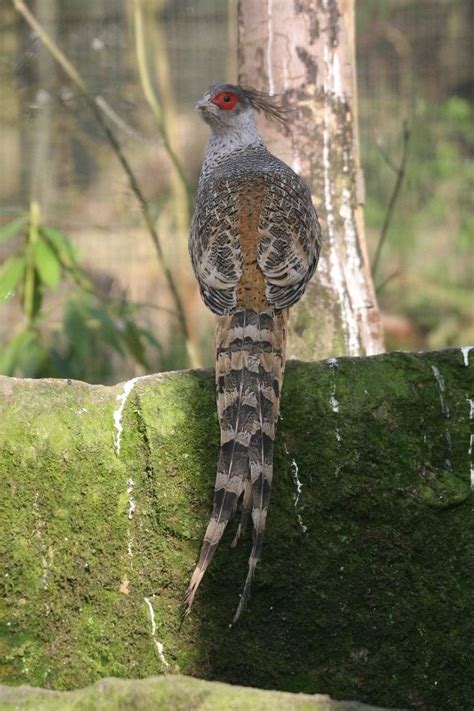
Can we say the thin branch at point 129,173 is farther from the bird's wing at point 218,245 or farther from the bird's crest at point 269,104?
the bird's wing at point 218,245

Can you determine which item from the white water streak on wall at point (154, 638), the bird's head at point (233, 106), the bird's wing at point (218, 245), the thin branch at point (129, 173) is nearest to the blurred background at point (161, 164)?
the thin branch at point (129, 173)

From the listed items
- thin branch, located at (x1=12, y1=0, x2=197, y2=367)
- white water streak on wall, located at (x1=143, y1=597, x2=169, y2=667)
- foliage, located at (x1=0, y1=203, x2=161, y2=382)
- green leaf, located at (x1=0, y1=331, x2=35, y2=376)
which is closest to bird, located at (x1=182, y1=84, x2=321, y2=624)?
white water streak on wall, located at (x1=143, y1=597, x2=169, y2=667)

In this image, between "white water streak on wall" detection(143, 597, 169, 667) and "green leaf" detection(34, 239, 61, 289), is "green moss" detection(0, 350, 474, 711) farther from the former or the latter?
"green leaf" detection(34, 239, 61, 289)

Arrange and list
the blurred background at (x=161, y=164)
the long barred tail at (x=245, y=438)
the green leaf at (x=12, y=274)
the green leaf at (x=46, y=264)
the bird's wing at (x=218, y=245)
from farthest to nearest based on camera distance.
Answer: the blurred background at (x=161, y=164)
the green leaf at (x=46, y=264)
the green leaf at (x=12, y=274)
the bird's wing at (x=218, y=245)
the long barred tail at (x=245, y=438)

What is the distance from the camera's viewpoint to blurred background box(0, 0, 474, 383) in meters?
7.66

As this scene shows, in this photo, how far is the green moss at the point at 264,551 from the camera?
3.78 meters

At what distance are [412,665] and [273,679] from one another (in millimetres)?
506

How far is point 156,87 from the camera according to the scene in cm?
958

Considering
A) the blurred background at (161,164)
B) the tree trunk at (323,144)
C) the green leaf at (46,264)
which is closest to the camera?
the tree trunk at (323,144)

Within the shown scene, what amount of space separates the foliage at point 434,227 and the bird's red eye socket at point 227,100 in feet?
17.4

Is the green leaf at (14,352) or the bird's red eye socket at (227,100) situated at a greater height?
the bird's red eye socket at (227,100)

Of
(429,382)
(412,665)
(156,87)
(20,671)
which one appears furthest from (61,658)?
(156,87)

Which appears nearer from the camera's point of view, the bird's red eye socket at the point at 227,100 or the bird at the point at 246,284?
the bird at the point at 246,284

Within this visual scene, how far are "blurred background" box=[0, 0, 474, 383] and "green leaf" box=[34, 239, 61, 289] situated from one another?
0.07m
